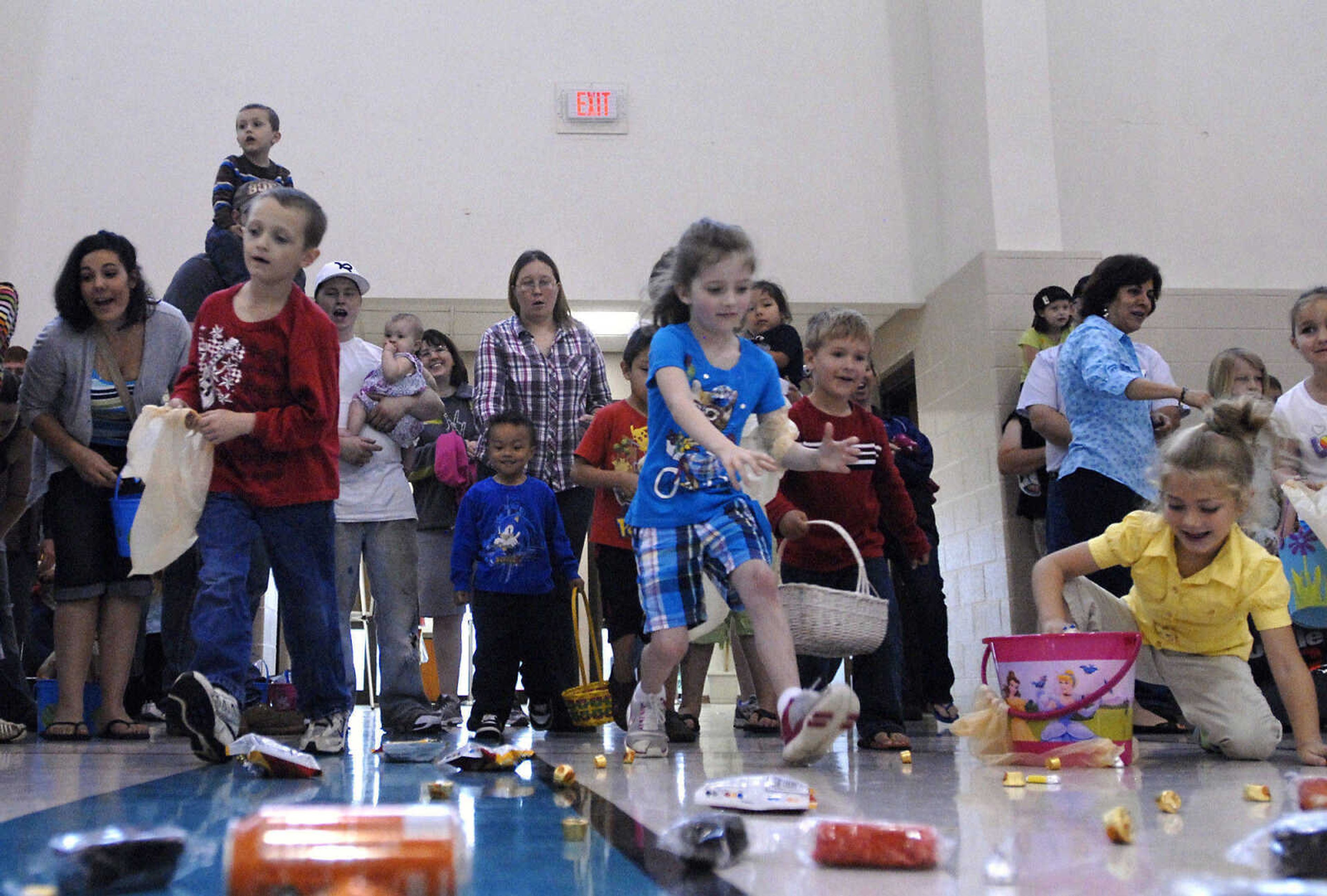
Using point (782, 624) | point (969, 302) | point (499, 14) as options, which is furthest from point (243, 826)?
point (499, 14)

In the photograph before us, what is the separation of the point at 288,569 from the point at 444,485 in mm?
1983

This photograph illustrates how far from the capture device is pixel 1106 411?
4566 millimetres

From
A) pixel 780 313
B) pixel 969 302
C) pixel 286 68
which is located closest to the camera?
pixel 780 313

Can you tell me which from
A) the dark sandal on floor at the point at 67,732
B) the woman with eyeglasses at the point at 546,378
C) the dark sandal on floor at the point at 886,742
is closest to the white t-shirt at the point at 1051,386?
the woman with eyeglasses at the point at 546,378

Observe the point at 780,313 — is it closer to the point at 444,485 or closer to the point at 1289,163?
the point at 444,485

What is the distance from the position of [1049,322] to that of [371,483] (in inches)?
134

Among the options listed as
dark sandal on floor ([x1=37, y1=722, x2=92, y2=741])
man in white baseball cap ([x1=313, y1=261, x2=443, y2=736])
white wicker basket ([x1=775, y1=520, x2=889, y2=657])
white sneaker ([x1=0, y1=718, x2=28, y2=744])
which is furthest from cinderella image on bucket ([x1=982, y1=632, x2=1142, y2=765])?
white sneaker ([x1=0, y1=718, x2=28, y2=744])

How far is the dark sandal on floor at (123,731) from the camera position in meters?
3.92

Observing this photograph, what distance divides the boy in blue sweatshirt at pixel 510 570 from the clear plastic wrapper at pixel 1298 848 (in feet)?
9.62

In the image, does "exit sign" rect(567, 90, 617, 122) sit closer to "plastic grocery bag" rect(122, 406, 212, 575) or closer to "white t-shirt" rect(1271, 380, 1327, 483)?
"white t-shirt" rect(1271, 380, 1327, 483)

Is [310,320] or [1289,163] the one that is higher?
[1289,163]

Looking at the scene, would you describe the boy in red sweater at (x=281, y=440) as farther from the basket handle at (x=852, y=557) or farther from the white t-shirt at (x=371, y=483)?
the basket handle at (x=852, y=557)

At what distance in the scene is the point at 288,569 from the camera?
10.6 ft

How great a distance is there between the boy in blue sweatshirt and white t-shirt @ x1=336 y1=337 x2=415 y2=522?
224 millimetres
